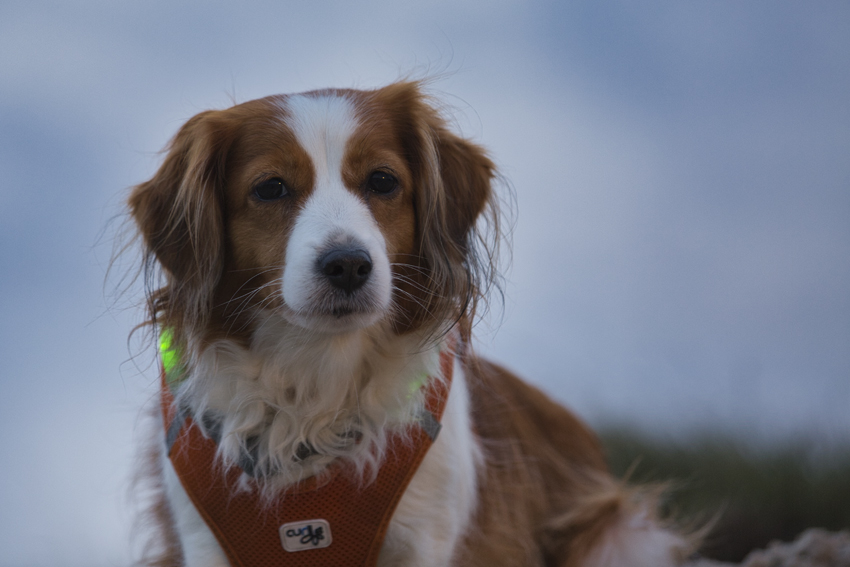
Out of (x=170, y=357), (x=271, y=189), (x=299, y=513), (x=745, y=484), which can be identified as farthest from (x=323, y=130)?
(x=745, y=484)

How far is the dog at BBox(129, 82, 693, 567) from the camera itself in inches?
92.9

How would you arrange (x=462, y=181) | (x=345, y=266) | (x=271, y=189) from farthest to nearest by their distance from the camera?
(x=462, y=181) < (x=271, y=189) < (x=345, y=266)

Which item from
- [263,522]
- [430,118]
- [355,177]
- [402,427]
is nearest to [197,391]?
[263,522]

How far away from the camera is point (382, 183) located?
2.42 m

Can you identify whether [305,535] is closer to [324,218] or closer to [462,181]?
[324,218]

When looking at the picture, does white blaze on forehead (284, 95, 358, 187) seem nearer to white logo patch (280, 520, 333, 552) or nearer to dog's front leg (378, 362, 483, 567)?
dog's front leg (378, 362, 483, 567)

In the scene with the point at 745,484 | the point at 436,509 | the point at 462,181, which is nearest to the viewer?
the point at 436,509

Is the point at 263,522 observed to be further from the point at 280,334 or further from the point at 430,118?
the point at 430,118

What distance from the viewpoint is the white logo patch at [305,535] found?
2420mm

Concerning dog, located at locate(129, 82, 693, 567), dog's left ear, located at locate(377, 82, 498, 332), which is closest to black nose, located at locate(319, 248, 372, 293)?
dog, located at locate(129, 82, 693, 567)

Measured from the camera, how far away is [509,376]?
3379 millimetres

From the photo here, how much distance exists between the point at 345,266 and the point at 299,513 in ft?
2.74

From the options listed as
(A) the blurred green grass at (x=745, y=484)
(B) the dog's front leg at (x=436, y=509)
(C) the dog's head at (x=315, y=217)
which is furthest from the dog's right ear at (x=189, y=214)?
(A) the blurred green grass at (x=745, y=484)

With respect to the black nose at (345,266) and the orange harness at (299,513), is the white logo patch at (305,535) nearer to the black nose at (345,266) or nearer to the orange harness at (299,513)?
the orange harness at (299,513)
